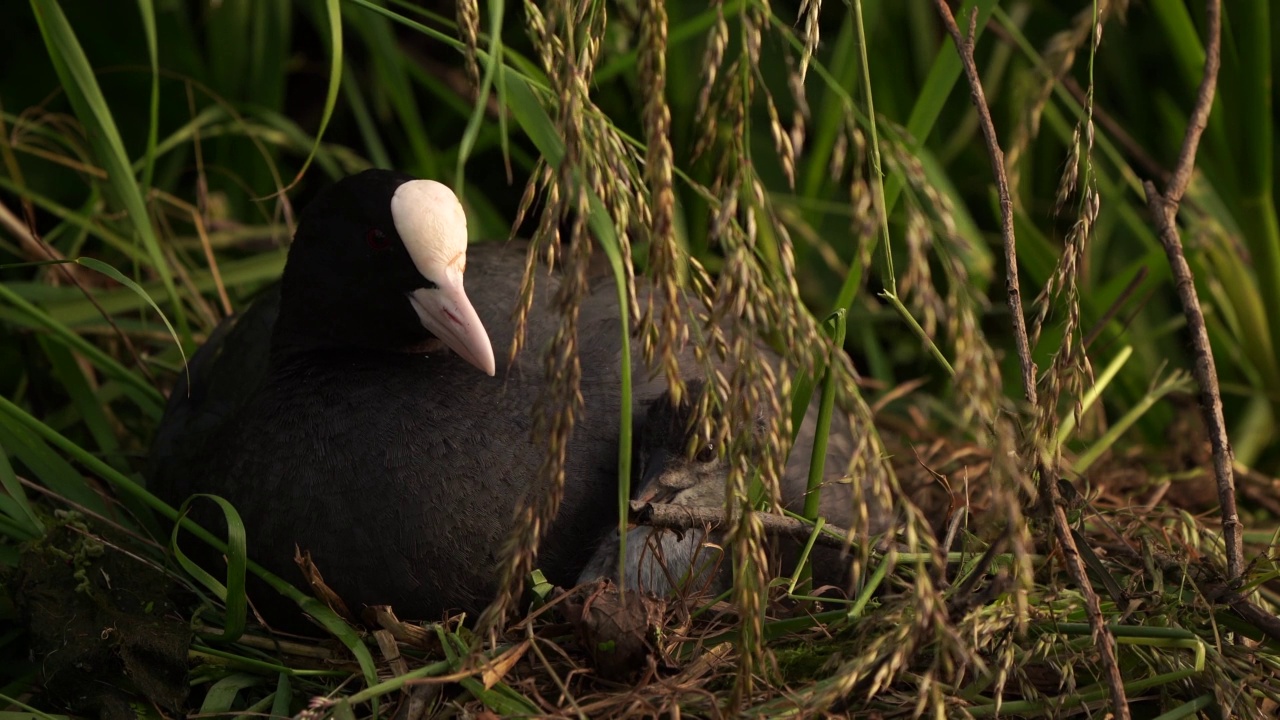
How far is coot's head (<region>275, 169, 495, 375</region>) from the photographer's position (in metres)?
1.45

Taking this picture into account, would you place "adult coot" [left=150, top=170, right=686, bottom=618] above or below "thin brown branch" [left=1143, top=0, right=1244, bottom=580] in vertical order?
below

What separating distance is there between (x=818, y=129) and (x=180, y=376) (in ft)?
3.90

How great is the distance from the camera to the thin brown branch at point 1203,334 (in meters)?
1.27

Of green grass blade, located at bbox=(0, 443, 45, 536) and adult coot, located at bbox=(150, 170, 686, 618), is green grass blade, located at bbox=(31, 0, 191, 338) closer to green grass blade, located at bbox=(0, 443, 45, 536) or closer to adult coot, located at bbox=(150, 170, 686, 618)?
adult coot, located at bbox=(150, 170, 686, 618)

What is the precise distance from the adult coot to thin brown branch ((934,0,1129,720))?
0.45 metres

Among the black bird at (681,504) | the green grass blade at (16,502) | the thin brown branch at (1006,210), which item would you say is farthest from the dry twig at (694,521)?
the green grass blade at (16,502)

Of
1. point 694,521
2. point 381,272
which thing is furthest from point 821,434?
point 381,272

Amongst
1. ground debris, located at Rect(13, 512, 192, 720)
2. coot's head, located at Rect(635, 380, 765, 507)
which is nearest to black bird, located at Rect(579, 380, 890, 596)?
coot's head, located at Rect(635, 380, 765, 507)

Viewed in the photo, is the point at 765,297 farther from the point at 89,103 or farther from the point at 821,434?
the point at 89,103

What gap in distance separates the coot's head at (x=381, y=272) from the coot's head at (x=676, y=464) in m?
0.20

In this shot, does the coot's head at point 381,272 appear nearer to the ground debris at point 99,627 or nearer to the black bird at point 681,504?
the black bird at point 681,504

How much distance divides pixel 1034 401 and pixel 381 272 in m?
0.77

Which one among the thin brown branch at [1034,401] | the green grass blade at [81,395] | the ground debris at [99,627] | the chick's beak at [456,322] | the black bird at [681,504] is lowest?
the green grass blade at [81,395]

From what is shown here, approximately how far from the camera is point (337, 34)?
1.25m
